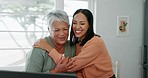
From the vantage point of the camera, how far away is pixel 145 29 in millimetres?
4090

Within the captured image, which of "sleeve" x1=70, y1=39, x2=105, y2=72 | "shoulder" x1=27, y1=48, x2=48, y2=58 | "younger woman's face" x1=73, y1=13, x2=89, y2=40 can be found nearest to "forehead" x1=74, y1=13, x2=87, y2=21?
"younger woman's face" x1=73, y1=13, x2=89, y2=40

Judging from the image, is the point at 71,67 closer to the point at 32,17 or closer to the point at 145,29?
the point at 32,17

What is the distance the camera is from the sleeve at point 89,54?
1482 mm

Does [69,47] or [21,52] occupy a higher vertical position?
[69,47]

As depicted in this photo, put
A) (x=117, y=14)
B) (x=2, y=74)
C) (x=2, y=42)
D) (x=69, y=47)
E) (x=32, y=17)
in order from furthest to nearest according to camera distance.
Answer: (x=117, y=14) < (x=32, y=17) < (x=2, y=42) < (x=69, y=47) < (x=2, y=74)

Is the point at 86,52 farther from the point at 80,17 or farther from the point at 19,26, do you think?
the point at 19,26

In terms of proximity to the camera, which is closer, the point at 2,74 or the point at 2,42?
the point at 2,74

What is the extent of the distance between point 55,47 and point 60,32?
0.13 m

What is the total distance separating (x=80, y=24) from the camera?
1582mm

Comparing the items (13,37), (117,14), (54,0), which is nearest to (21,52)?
(13,37)

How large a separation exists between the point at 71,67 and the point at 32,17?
2030 millimetres

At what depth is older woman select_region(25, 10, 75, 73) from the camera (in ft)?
4.82

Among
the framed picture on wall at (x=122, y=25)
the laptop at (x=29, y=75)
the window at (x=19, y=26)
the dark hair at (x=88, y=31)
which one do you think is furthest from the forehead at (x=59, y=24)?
the framed picture on wall at (x=122, y=25)

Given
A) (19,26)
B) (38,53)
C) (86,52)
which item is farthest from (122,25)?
(38,53)
